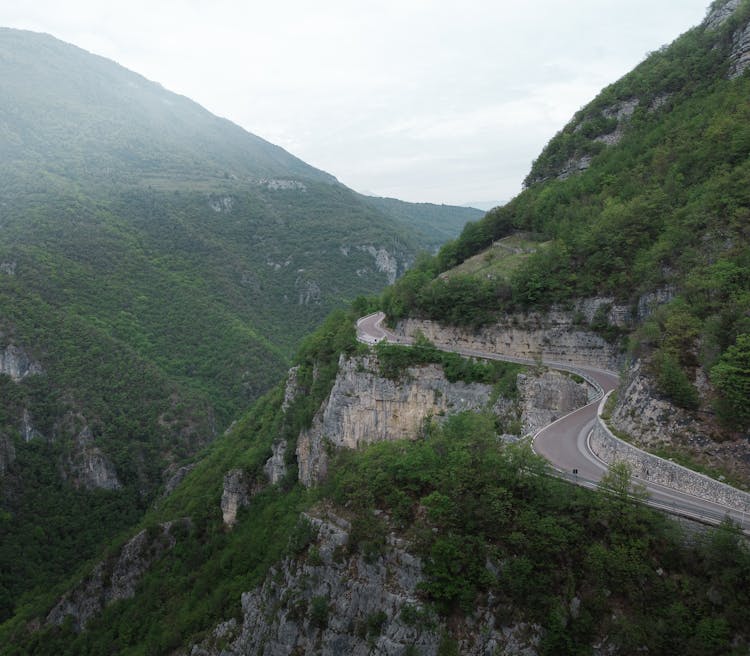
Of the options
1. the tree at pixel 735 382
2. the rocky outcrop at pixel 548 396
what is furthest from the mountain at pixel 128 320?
the tree at pixel 735 382

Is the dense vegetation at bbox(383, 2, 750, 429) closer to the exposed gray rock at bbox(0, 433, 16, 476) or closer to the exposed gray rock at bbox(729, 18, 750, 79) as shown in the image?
the exposed gray rock at bbox(729, 18, 750, 79)

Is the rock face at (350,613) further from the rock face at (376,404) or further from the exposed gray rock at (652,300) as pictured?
the exposed gray rock at (652,300)

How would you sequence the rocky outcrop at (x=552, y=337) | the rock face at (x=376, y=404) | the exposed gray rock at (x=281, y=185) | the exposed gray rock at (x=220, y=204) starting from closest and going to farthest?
the rocky outcrop at (x=552, y=337) → the rock face at (x=376, y=404) → the exposed gray rock at (x=220, y=204) → the exposed gray rock at (x=281, y=185)

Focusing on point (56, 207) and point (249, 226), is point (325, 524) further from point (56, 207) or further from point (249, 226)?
point (249, 226)

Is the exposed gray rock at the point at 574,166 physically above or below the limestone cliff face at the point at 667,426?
above

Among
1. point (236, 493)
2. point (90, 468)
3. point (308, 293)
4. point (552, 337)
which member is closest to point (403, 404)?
point (552, 337)

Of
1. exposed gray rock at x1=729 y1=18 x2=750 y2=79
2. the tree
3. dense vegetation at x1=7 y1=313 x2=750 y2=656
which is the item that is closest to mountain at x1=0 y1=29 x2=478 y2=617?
dense vegetation at x1=7 y1=313 x2=750 y2=656

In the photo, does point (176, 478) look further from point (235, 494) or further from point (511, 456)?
point (511, 456)
